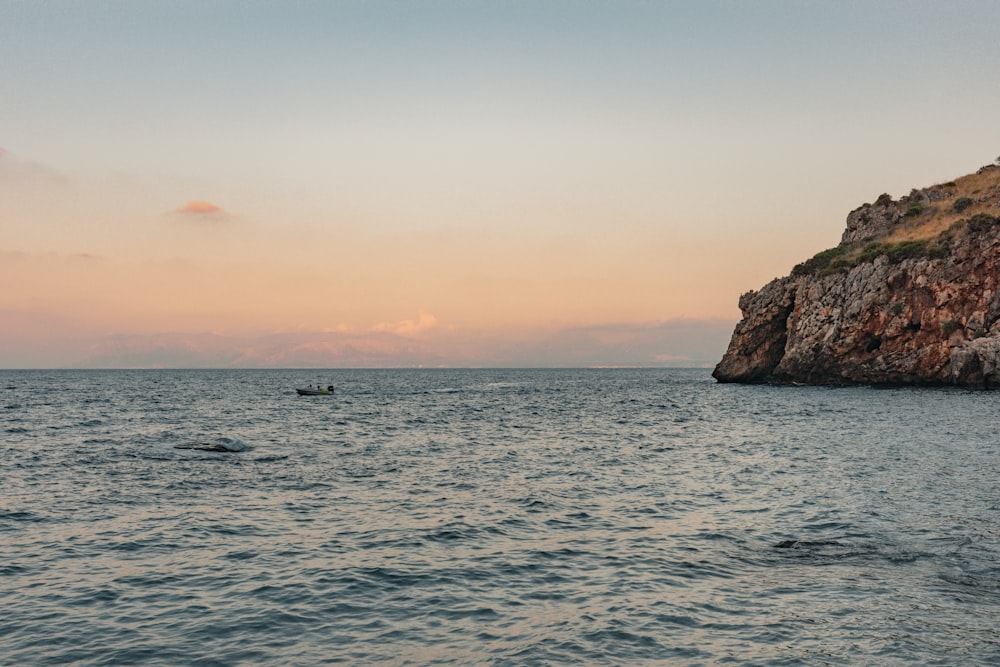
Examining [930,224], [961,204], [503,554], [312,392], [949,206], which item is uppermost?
[949,206]

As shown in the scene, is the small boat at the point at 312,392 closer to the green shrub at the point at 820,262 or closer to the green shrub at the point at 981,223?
the green shrub at the point at 820,262

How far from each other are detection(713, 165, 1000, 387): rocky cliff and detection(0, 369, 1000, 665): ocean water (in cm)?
6141

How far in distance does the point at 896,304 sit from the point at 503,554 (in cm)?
9668

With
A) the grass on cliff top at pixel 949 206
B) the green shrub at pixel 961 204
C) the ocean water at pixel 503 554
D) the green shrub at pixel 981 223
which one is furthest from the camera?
the green shrub at pixel 961 204

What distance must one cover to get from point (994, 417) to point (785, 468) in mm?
29719

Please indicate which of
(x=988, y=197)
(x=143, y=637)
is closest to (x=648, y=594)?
(x=143, y=637)

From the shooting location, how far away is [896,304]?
97.5 metres

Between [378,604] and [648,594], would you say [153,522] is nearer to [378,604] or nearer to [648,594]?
[378,604]

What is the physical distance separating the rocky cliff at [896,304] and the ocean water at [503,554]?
61.4 m

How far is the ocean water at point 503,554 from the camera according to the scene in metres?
12.4

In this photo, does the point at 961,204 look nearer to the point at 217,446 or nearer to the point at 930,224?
the point at 930,224

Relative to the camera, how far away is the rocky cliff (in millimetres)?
90625

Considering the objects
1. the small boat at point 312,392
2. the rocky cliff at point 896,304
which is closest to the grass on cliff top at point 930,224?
the rocky cliff at point 896,304

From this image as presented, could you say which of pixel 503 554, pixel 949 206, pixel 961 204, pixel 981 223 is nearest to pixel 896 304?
pixel 981 223
